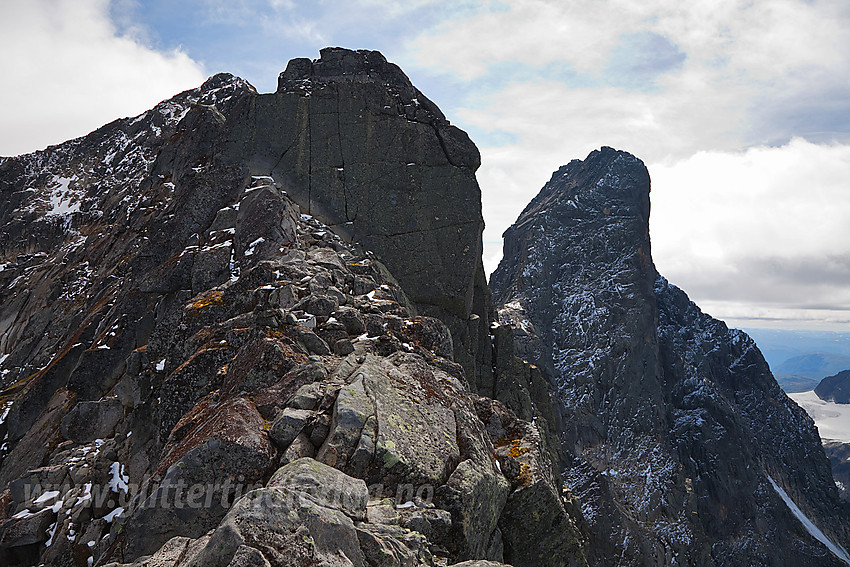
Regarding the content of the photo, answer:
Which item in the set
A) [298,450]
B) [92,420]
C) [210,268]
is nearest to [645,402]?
[210,268]

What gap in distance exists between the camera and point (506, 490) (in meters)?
14.9

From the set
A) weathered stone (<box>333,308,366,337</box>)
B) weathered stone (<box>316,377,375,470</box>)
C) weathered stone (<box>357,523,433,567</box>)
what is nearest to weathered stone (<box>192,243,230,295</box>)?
weathered stone (<box>333,308,366,337</box>)

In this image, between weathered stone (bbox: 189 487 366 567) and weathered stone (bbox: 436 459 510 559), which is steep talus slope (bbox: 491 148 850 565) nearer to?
weathered stone (bbox: 436 459 510 559)

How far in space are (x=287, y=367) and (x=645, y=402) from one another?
14157cm

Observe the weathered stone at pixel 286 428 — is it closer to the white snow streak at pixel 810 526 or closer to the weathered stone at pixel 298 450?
the weathered stone at pixel 298 450

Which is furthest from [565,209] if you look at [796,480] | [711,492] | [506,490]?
[506,490]

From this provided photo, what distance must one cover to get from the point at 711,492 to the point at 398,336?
141287 millimetres

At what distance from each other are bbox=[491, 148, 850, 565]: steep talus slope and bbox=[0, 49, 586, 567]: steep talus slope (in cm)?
8697

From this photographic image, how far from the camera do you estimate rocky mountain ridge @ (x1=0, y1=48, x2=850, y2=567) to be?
472 inches

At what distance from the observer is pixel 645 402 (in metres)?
139

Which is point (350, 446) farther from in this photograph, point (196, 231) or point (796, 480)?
point (796, 480)

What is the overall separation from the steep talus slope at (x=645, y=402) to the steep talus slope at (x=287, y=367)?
86973 millimetres

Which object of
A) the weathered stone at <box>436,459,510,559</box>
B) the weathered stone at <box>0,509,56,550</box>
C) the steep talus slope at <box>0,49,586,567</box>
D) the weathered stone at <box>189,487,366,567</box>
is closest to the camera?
the weathered stone at <box>189,487,366,567</box>

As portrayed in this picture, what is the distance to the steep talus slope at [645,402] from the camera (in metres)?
122
